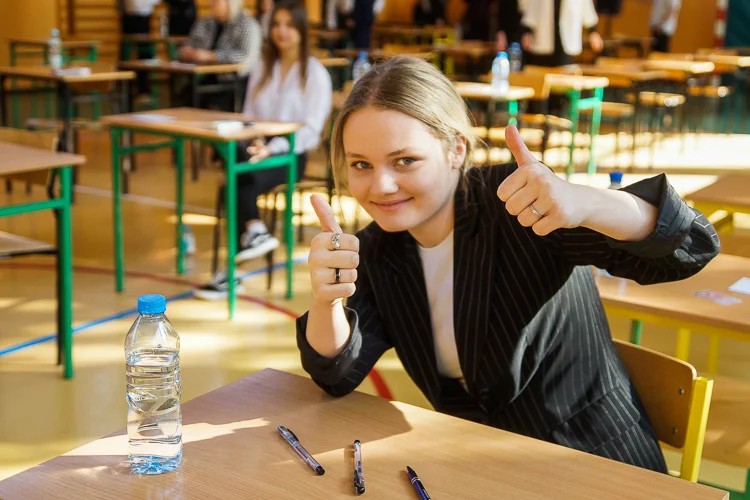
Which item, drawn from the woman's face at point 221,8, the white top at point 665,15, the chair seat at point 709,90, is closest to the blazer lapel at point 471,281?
the woman's face at point 221,8

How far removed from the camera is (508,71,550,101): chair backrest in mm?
6008

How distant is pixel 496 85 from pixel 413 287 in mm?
4502

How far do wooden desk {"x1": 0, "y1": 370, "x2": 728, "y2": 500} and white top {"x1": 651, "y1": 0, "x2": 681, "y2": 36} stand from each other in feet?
37.1

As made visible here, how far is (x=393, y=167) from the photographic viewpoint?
59.3 inches

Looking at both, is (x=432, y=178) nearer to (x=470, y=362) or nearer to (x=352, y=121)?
(x=352, y=121)

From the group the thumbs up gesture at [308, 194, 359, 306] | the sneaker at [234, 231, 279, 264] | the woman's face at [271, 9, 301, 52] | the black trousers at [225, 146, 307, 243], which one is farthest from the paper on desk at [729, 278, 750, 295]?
the woman's face at [271, 9, 301, 52]

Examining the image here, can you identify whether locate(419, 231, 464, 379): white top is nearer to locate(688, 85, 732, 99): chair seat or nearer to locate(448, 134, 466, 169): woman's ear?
locate(448, 134, 466, 169): woman's ear

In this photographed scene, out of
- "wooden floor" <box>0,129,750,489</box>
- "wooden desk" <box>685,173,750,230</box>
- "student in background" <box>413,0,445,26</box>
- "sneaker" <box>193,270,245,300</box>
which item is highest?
"student in background" <box>413,0,445,26</box>

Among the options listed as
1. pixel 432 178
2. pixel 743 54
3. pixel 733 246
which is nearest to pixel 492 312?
pixel 432 178

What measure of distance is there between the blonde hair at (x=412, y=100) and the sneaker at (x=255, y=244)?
2636 millimetres

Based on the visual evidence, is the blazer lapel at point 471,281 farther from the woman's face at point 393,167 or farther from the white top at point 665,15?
the white top at point 665,15

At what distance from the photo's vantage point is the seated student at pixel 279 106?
4297mm

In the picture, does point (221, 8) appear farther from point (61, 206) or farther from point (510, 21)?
point (510, 21)

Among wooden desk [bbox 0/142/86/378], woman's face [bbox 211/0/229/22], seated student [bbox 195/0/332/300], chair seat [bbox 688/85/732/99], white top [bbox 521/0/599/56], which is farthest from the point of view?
chair seat [bbox 688/85/732/99]
